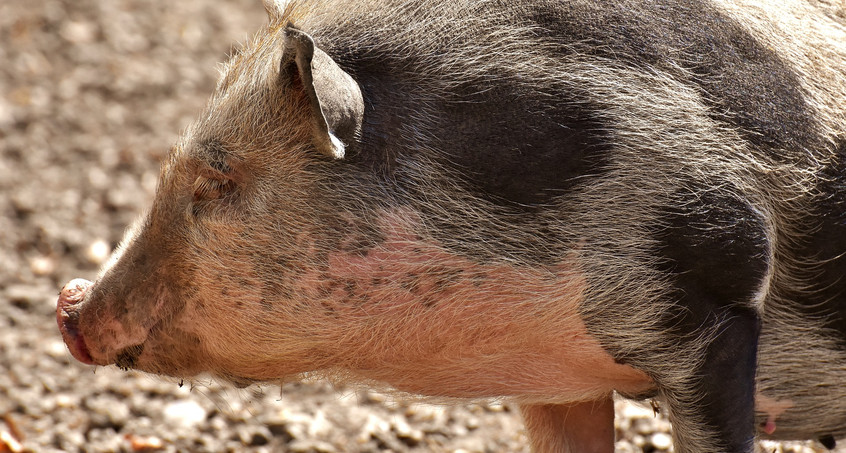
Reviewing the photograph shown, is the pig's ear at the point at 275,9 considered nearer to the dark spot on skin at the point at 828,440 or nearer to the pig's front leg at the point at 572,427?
the pig's front leg at the point at 572,427

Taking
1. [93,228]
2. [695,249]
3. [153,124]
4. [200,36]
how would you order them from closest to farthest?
[695,249], [93,228], [153,124], [200,36]

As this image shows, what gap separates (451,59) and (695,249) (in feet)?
2.91

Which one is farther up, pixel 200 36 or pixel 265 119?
A: pixel 200 36

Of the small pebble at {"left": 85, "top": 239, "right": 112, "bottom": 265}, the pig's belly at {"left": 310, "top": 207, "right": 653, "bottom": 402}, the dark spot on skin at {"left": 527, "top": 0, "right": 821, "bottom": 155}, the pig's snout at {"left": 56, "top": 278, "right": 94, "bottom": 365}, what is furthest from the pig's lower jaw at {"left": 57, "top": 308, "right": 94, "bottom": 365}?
the small pebble at {"left": 85, "top": 239, "right": 112, "bottom": 265}

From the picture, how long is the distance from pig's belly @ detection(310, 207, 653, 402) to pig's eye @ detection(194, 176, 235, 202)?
412 millimetres

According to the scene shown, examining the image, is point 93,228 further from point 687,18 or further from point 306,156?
point 687,18

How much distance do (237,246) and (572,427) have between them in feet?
4.82

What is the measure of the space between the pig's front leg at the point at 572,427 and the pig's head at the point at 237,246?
97cm

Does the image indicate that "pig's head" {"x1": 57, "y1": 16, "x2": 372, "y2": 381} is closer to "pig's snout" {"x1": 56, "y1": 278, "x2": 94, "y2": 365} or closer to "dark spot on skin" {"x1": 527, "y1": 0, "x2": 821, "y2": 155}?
"pig's snout" {"x1": 56, "y1": 278, "x2": 94, "y2": 365}

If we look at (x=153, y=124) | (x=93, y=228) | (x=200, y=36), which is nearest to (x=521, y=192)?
(x=93, y=228)

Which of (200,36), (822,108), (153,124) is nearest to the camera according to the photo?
(822,108)

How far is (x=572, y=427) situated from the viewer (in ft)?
12.8

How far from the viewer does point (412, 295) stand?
3170mm

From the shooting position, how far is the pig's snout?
136 inches
